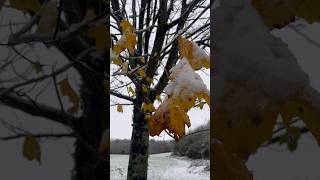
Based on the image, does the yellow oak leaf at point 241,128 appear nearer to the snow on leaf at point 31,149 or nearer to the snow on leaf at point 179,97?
the snow on leaf at point 179,97

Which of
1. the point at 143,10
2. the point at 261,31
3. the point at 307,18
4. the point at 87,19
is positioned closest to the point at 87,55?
the point at 87,19

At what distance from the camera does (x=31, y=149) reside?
3.93ft

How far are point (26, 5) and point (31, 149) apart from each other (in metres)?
0.41

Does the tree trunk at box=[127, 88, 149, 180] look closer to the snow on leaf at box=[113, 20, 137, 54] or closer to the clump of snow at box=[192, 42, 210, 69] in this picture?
the snow on leaf at box=[113, 20, 137, 54]

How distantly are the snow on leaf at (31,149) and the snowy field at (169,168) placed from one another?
576 centimetres

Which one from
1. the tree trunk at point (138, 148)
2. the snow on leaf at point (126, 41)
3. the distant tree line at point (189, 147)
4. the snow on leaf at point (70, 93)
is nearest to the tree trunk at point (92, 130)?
the snow on leaf at point (70, 93)

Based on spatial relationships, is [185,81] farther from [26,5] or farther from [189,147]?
[189,147]

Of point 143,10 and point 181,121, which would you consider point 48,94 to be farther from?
point 143,10

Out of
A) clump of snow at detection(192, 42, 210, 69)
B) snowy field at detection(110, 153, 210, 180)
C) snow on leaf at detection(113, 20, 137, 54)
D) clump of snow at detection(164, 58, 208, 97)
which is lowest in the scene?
snowy field at detection(110, 153, 210, 180)

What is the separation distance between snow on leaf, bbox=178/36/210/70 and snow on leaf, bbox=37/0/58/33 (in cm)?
39

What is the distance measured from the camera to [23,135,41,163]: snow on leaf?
1.20m

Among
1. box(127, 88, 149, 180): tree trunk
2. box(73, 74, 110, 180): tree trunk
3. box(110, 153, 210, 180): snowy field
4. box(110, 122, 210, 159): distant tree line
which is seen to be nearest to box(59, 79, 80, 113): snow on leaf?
box(73, 74, 110, 180): tree trunk

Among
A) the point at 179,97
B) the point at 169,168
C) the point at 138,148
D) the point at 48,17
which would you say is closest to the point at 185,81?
the point at 179,97

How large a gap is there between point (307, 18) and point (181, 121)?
19.6 inches
